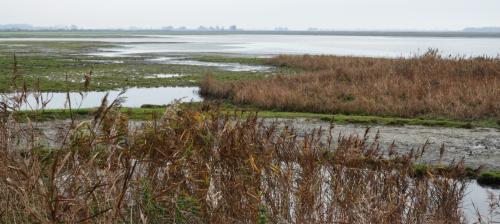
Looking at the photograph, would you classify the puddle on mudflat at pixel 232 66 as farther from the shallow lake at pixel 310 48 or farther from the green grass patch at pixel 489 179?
the green grass patch at pixel 489 179

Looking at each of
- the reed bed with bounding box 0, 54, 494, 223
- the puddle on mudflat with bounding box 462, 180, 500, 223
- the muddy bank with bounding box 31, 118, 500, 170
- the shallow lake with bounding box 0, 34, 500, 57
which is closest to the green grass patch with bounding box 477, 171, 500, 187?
the puddle on mudflat with bounding box 462, 180, 500, 223

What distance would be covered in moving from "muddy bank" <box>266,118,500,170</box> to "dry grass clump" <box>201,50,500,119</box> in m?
2.52

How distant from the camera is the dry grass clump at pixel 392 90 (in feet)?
61.0

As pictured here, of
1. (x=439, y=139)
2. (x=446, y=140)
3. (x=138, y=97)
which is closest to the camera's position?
(x=446, y=140)

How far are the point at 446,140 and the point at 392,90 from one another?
6.76 m

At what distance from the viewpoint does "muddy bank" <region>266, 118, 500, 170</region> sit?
40.6 feet

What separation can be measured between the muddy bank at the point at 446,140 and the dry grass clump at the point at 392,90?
252 cm

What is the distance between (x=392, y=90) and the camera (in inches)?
819

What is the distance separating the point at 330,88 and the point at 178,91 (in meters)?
9.14

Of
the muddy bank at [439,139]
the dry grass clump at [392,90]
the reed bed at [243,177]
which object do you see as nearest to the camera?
the reed bed at [243,177]

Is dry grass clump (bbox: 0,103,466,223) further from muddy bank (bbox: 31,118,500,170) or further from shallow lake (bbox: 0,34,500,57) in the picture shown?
shallow lake (bbox: 0,34,500,57)

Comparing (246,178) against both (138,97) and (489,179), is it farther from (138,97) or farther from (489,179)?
(138,97)

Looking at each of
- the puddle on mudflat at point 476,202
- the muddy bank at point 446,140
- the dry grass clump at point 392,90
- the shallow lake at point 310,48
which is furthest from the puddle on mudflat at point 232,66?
the puddle on mudflat at point 476,202

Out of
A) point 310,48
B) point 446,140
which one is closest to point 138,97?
point 446,140
